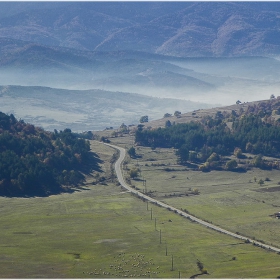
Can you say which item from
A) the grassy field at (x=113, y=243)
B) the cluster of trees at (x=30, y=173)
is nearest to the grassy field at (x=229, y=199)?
the grassy field at (x=113, y=243)

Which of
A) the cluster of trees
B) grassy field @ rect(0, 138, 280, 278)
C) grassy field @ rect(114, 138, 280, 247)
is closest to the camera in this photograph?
grassy field @ rect(0, 138, 280, 278)

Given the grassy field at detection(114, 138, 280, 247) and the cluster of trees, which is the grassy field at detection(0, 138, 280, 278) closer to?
the grassy field at detection(114, 138, 280, 247)

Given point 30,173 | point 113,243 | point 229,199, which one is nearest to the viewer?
point 113,243

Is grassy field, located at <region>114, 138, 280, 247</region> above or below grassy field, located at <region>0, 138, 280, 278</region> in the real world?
above

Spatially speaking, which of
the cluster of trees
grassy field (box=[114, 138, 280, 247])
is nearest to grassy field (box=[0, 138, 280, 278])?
grassy field (box=[114, 138, 280, 247])

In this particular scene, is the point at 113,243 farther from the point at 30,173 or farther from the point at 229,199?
the point at 30,173

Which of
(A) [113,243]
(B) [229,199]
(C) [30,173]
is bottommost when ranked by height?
(A) [113,243]

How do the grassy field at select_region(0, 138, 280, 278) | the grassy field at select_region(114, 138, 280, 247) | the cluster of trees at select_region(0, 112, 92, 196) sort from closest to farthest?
the grassy field at select_region(0, 138, 280, 278) → the grassy field at select_region(114, 138, 280, 247) → the cluster of trees at select_region(0, 112, 92, 196)

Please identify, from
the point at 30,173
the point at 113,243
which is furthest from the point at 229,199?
the point at 113,243

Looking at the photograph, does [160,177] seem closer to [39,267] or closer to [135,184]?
A: [135,184]
